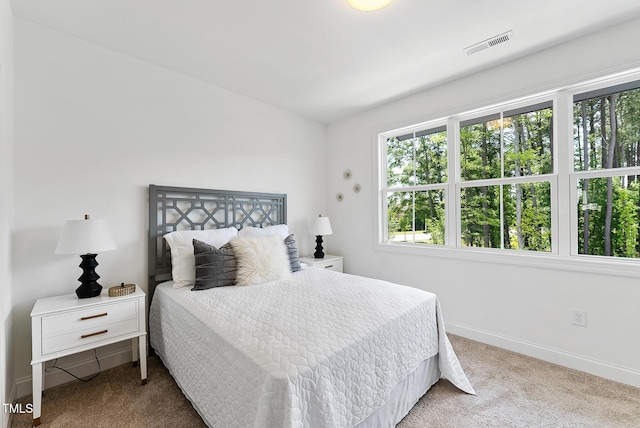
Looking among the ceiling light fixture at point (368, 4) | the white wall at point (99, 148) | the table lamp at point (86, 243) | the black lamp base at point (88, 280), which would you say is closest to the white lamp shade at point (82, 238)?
the table lamp at point (86, 243)

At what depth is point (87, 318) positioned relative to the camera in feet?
5.73

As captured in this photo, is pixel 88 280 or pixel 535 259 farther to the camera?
pixel 535 259

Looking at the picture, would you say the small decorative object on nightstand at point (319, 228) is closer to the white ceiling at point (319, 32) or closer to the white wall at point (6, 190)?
the white ceiling at point (319, 32)

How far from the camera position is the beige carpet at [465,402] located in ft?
5.25

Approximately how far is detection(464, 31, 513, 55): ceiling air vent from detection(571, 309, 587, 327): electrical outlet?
2.20 meters

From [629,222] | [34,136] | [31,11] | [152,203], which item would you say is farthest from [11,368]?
[629,222]

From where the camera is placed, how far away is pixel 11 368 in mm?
1757

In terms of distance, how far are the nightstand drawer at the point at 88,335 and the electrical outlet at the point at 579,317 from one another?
3.32 meters

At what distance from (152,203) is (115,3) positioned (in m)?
1.42

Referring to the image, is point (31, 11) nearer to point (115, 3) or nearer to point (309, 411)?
point (115, 3)

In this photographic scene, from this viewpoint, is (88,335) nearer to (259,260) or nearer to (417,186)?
(259,260)

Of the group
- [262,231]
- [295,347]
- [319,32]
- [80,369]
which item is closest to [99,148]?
[262,231]

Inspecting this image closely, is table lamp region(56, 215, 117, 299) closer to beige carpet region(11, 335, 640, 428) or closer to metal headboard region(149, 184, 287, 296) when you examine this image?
metal headboard region(149, 184, 287, 296)

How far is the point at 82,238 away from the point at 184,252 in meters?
0.66
